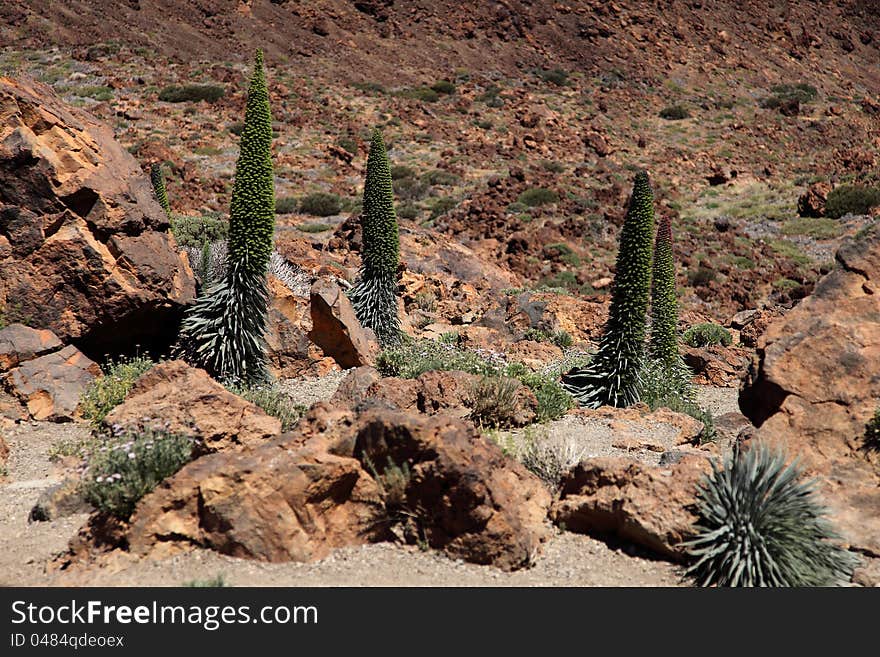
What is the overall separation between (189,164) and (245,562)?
2314 centimetres

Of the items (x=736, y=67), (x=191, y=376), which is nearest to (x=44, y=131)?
(x=191, y=376)

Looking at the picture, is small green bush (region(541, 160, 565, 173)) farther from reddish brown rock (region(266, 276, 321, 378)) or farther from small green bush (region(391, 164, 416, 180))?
reddish brown rock (region(266, 276, 321, 378))

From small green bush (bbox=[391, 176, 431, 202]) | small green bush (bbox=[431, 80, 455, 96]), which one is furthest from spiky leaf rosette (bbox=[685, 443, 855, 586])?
small green bush (bbox=[431, 80, 455, 96])

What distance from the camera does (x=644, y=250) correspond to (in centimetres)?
879

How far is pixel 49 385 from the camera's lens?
24.0ft

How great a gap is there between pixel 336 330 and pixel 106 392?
3603 mm

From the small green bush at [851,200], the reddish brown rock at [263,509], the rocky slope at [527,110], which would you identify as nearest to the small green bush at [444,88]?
the rocky slope at [527,110]

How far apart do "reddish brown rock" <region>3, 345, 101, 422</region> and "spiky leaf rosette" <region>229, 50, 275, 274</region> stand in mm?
2218

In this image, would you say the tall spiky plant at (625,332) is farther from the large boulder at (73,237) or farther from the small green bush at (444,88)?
the small green bush at (444,88)

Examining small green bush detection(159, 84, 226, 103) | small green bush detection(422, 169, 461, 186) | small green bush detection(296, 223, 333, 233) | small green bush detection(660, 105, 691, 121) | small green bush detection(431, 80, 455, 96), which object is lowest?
small green bush detection(296, 223, 333, 233)

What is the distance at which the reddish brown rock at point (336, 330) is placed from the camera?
10.1 metres

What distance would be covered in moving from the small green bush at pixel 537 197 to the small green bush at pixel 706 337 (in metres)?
11.0

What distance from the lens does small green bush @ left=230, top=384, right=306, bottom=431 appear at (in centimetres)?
702

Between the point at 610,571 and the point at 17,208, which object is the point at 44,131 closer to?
the point at 17,208
